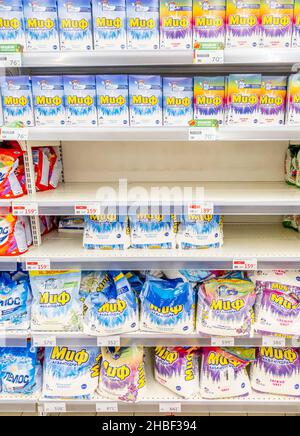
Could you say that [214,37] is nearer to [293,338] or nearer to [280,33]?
[280,33]

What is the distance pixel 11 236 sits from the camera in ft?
5.76

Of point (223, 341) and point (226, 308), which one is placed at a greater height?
point (226, 308)

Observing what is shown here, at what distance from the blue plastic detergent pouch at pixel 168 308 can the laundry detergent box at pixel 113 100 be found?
2.61 feet

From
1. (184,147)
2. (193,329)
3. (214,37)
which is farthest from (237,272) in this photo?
(214,37)

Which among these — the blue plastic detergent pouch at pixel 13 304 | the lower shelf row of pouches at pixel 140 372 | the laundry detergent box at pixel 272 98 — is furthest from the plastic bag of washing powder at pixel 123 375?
the laundry detergent box at pixel 272 98

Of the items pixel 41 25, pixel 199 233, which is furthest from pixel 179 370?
pixel 41 25

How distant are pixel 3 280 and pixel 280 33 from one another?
1712mm

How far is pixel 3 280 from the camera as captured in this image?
1827 mm

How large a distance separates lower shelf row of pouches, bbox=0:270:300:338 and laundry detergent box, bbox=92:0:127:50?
1.06 metres

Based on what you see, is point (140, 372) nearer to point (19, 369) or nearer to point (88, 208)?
point (19, 369)

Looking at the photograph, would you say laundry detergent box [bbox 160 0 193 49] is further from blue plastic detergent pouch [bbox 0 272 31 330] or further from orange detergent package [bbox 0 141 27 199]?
blue plastic detergent pouch [bbox 0 272 31 330]

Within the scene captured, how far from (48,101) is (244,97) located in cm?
88

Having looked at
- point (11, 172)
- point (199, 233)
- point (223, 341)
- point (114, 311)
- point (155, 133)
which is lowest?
point (223, 341)

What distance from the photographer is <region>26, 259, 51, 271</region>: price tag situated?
1.73 m
